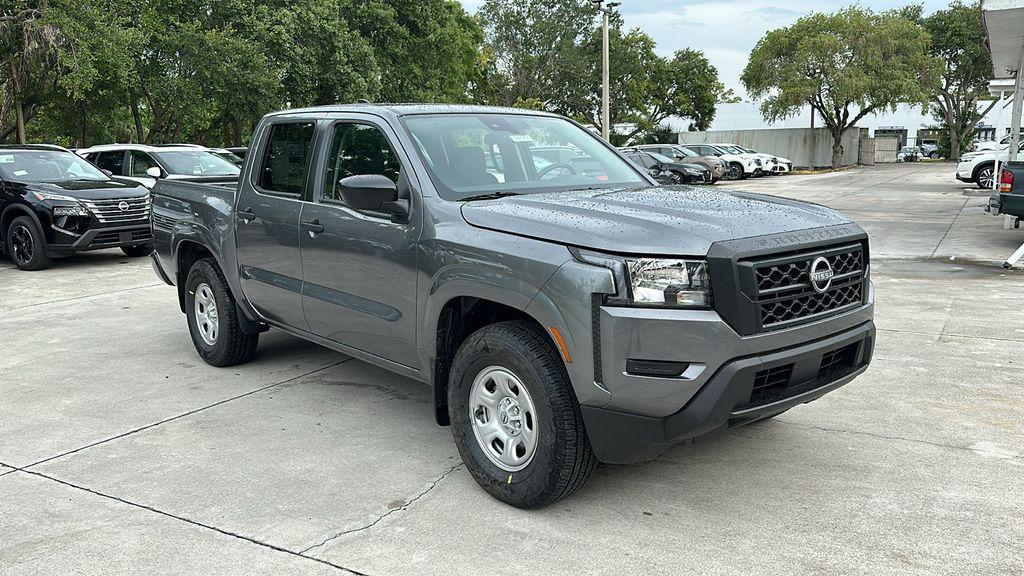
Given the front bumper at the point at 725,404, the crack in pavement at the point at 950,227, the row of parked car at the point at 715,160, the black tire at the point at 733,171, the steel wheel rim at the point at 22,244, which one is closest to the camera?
the front bumper at the point at 725,404

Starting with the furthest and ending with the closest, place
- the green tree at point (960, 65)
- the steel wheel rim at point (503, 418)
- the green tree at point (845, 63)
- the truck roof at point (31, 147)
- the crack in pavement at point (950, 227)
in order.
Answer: the green tree at point (960, 65), the green tree at point (845, 63), the truck roof at point (31, 147), the crack in pavement at point (950, 227), the steel wheel rim at point (503, 418)

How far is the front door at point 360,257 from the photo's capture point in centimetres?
435

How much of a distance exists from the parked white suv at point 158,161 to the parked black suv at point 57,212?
1.65 metres

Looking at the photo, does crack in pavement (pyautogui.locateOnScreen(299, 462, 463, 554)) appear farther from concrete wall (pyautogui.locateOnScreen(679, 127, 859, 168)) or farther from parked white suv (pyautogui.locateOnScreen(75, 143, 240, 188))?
concrete wall (pyautogui.locateOnScreen(679, 127, 859, 168))

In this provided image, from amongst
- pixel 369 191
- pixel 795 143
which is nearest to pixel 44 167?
pixel 369 191

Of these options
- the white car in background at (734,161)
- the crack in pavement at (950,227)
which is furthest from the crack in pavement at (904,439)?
the white car in background at (734,161)

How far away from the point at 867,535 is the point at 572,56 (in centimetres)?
5389

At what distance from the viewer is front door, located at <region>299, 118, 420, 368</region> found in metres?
4.35

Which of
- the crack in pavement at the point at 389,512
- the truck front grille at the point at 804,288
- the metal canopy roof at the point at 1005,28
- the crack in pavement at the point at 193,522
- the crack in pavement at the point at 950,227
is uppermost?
the metal canopy roof at the point at 1005,28

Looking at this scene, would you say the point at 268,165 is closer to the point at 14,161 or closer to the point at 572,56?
the point at 14,161

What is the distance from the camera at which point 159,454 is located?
4.59 meters

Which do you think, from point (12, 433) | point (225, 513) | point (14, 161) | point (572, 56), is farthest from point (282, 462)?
point (572, 56)

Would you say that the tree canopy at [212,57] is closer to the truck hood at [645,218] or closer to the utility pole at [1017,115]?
the truck hood at [645,218]

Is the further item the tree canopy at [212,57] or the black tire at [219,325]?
the tree canopy at [212,57]
